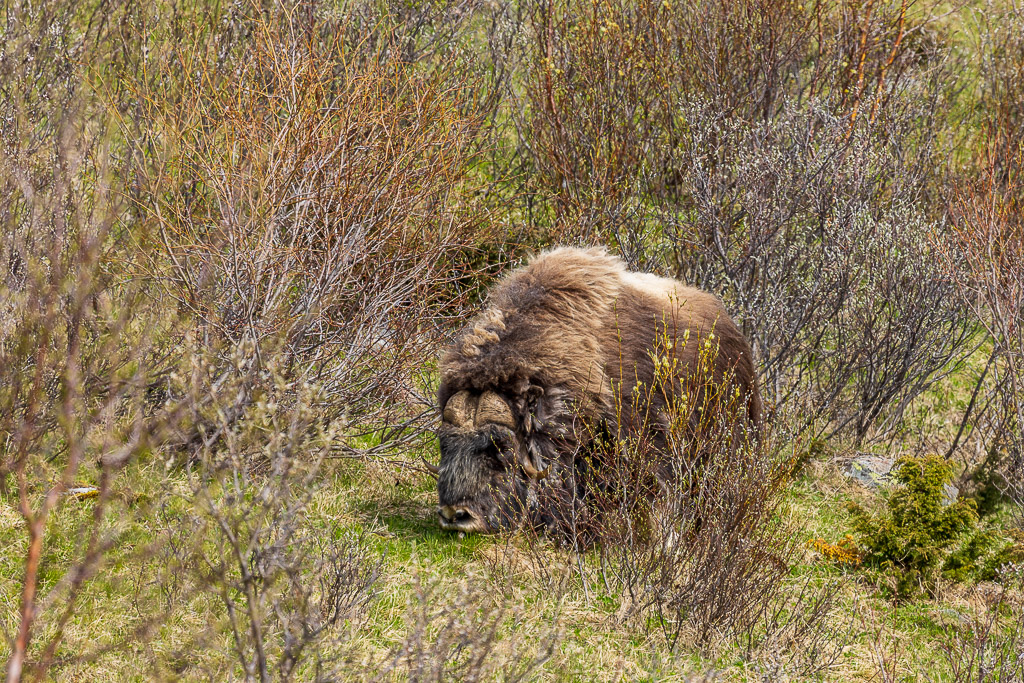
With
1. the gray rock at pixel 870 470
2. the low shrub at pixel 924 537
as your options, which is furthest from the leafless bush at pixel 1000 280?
the low shrub at pixel 924 537

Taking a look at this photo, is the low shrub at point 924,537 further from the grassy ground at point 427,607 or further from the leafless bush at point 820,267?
the leafless bush at point 820,267

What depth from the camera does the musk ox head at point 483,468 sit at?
631 cm

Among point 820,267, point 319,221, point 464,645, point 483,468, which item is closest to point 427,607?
point 483,468

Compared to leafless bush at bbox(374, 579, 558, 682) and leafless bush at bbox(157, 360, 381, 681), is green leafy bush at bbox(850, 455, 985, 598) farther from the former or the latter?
leafless bush at bbox(157, 360, 381, 681)

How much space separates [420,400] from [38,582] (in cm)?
367

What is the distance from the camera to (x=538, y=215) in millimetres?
11836

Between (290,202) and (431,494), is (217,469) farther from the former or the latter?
(431,494)

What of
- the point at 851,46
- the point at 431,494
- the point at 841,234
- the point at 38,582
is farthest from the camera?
the point at 851,46

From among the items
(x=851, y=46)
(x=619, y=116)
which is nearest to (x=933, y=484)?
(x=619, y=116)

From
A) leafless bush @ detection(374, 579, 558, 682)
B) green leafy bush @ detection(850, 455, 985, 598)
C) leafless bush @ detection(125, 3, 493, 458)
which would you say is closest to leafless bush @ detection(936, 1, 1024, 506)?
green leafy bush @ detection(850, 455, 985, 598)

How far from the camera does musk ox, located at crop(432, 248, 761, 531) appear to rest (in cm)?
632

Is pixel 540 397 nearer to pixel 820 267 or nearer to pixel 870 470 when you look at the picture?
pixel 870 470

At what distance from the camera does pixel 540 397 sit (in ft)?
20.8

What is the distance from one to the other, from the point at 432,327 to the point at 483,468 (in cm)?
231
